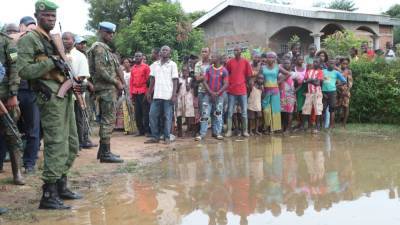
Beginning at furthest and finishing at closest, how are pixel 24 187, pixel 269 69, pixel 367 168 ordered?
pixel 269 69, pixel 367 168, pixel 24 187

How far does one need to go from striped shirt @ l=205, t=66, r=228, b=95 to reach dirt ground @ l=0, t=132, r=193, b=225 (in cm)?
113

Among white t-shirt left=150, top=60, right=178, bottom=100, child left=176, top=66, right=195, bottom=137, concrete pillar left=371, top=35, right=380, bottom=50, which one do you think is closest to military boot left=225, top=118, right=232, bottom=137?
child left=176, top=66, right=195, bottom=137

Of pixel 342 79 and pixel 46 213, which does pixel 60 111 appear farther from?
pixel 342 79

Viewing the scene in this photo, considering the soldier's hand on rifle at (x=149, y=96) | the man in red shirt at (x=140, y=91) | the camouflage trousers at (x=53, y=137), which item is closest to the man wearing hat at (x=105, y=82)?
the camouflage trousers at (x=53, y=137)

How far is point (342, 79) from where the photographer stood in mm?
10445

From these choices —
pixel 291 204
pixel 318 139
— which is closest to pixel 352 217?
pixel 291 204

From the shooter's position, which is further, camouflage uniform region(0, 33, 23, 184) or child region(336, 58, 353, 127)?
child region(336, 58, 353, 127)

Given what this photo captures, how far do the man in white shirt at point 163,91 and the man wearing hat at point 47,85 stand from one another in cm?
424

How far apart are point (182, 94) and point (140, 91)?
86 centimetres

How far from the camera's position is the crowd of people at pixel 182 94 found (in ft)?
20.5

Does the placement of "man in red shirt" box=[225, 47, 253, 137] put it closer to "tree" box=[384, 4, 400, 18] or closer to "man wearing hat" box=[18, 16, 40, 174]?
"man wearing hat" box=[18, 16, 40, 174]

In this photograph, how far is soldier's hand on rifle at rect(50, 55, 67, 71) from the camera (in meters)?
4.66

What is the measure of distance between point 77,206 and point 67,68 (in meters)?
1.35

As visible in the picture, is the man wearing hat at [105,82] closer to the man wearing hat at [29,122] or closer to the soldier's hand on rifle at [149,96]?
the man wearing hat at [29,122]
